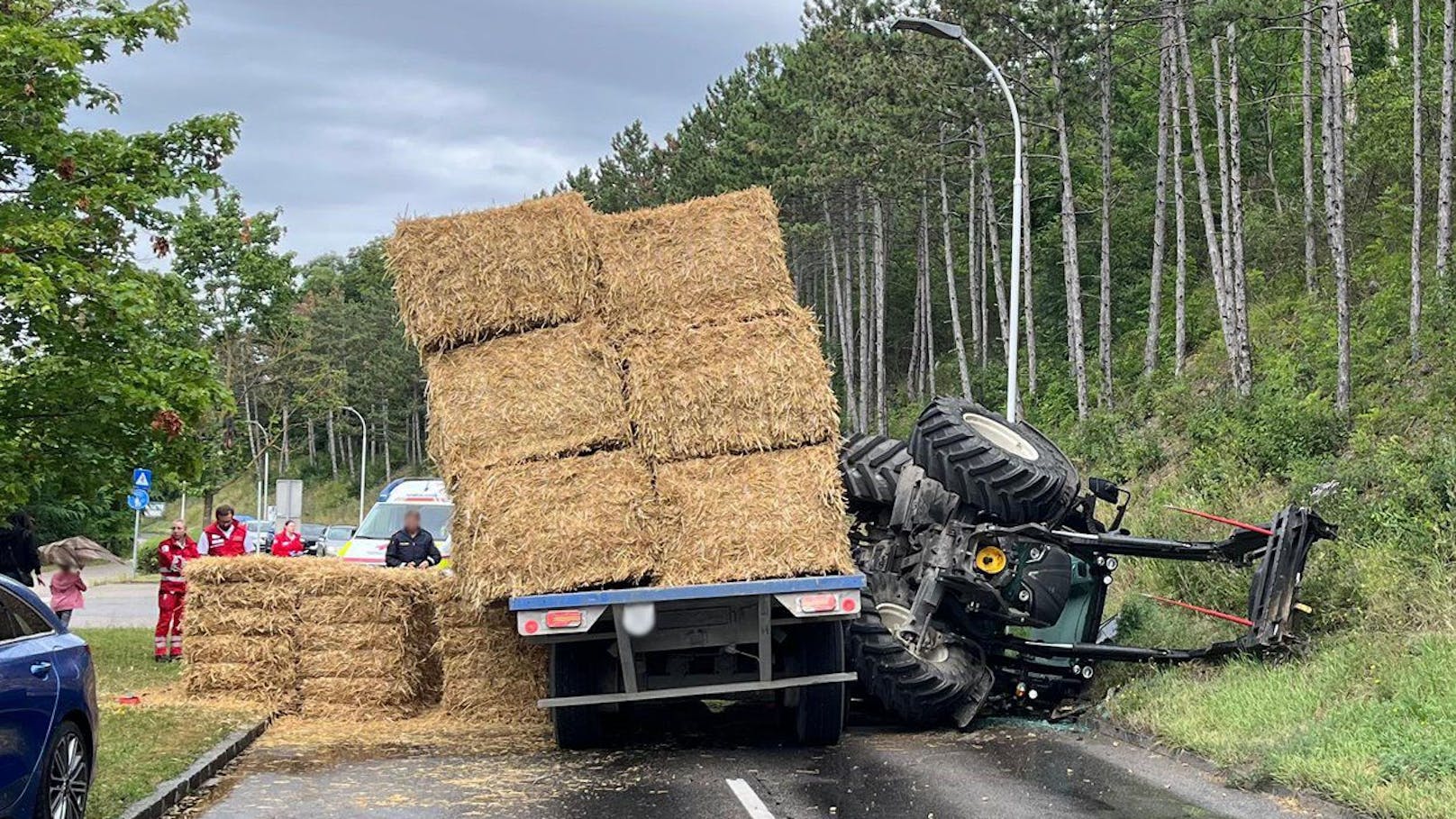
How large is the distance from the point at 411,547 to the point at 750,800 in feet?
25.2

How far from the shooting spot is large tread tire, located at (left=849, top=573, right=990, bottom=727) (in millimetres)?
11102

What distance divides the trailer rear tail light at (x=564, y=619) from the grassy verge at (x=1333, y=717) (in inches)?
166

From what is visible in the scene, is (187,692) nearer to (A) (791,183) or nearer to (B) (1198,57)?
(A) (791,183)

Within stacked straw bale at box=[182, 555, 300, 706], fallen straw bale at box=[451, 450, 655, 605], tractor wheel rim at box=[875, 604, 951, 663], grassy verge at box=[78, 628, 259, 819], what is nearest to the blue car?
grassy verge at box=[78, 628, 259, 819]

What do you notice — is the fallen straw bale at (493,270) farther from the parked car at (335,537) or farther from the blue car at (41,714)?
the parked car at (335,537)

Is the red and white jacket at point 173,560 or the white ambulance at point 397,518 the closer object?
the red and white jacket at point 173,560

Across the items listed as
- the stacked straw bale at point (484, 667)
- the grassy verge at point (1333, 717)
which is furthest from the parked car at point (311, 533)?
the grassy verge at point (1333, 717)

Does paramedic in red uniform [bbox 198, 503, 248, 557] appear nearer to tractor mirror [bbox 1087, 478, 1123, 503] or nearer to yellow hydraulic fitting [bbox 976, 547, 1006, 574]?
yellow hydraulic fitting [bbox 976, 547, 1006, 574]

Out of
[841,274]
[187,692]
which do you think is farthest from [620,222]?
[841,274]

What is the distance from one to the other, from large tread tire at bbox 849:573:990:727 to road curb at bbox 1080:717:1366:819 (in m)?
1.00

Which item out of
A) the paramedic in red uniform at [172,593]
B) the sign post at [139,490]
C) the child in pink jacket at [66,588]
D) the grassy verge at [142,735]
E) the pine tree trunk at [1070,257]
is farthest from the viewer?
the pine tree trunk at [1070,257]

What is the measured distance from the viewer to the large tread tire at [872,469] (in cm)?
1285

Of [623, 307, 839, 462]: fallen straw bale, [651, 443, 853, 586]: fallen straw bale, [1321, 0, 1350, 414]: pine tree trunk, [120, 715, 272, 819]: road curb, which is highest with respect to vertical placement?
[1321, 0, 1350, 414]: pine tree trunk

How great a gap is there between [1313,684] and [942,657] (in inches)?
110
